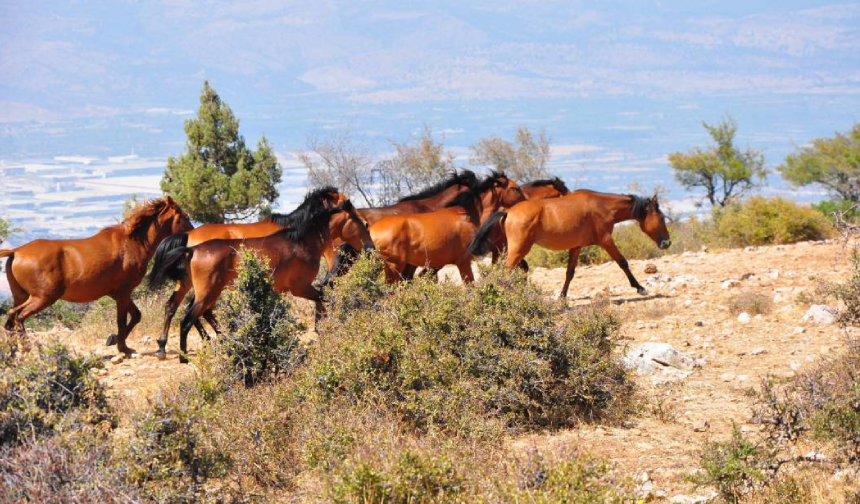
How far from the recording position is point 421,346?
22.1 ft

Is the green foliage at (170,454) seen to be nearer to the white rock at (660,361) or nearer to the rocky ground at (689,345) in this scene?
the rocky ground at (689,345)

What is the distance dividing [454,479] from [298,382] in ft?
6.74

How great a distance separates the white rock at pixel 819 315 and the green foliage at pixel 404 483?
6607 mm

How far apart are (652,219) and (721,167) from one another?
105ft

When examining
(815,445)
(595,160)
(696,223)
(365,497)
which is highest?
(365,497)

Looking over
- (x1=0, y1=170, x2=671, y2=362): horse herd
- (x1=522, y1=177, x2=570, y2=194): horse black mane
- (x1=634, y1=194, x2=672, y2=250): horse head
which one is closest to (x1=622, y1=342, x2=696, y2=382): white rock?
(x1=0, y1=170, x2=671, y2=362): horse herd

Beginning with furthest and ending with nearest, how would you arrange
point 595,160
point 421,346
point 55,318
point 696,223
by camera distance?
point 595,160, point 696,223, point 55,318, point 421,346

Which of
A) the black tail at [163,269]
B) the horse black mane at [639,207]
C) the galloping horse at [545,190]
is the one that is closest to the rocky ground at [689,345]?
the black tail at [163,269]

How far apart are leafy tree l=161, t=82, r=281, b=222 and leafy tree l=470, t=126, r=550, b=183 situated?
515 inches

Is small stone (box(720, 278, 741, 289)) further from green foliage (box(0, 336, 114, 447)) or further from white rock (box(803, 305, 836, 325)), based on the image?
green foliage (box(0, 336, 114, 447))

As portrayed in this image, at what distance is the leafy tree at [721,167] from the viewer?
145ft

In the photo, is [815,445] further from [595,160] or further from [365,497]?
[595,160]

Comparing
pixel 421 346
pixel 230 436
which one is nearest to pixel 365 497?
pixel 230 436

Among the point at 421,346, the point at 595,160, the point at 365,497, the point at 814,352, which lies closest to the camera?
the point at 365,497
